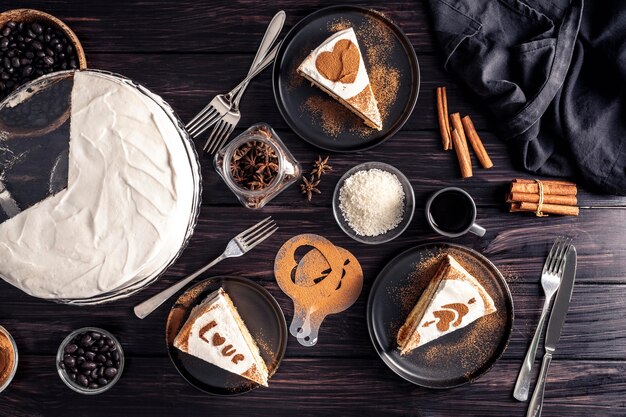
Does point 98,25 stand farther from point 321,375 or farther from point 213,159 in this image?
point 321,375

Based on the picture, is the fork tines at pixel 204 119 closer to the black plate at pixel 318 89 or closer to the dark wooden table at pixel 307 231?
Answer: the dark wooden table at pixel 307 231

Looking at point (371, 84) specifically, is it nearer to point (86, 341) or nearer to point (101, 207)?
point (101, 207)

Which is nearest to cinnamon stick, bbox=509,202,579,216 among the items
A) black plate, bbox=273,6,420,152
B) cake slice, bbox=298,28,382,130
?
black plate, bbox=273,6,420,152

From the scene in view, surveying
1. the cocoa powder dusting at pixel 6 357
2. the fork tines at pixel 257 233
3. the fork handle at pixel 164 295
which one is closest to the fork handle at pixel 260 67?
the fork tines at pixel 257 233

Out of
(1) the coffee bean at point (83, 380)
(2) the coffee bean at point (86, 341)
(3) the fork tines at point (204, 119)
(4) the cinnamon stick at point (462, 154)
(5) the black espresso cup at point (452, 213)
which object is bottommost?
(1) the coffee bean at point (83, 380)

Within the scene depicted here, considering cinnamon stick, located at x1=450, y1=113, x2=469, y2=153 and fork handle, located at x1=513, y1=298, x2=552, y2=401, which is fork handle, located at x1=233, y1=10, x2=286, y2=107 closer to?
cinnamon stick, located at x1=450, y1=113, x2=469, y2=153

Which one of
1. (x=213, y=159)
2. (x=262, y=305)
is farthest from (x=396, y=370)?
(x=213, y=159)
